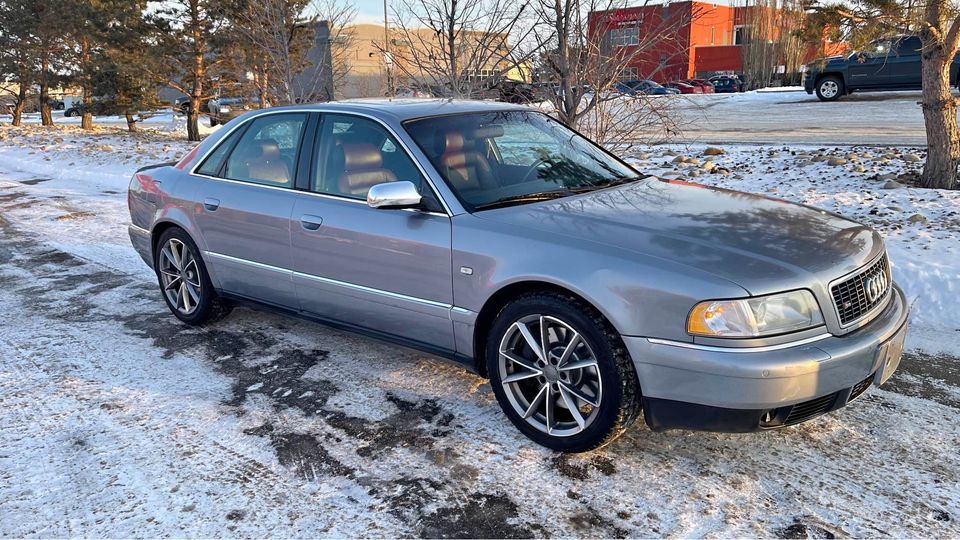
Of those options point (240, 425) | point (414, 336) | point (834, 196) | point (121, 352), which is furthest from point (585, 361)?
point (834, 196)

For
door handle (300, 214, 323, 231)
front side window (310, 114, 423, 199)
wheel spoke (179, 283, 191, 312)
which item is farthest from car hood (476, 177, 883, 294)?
wheel spoke (179, 283, 191, 312)

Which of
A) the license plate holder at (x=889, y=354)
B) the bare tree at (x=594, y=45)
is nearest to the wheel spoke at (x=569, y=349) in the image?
the license plate holder at (x=889, y=354)

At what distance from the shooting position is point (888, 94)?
80.9 feet

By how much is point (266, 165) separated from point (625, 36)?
4332 millimetres

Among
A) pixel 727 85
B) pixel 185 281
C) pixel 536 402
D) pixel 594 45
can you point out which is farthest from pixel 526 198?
pixel 727 85

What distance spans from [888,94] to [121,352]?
27.0 meters

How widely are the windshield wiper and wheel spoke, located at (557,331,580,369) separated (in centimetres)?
82

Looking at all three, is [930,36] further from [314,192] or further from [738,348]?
[314,192]

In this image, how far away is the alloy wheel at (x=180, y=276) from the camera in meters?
4.96

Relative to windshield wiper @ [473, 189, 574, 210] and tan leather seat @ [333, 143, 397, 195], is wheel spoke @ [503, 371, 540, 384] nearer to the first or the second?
windshield wiper @ [473, 189, 574, 210]

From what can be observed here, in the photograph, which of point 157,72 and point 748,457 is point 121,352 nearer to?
point 748,457

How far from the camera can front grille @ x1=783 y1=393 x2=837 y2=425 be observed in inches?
110

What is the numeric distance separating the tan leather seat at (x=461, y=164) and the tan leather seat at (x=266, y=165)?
1.07 metres

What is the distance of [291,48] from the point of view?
42.4 feet
